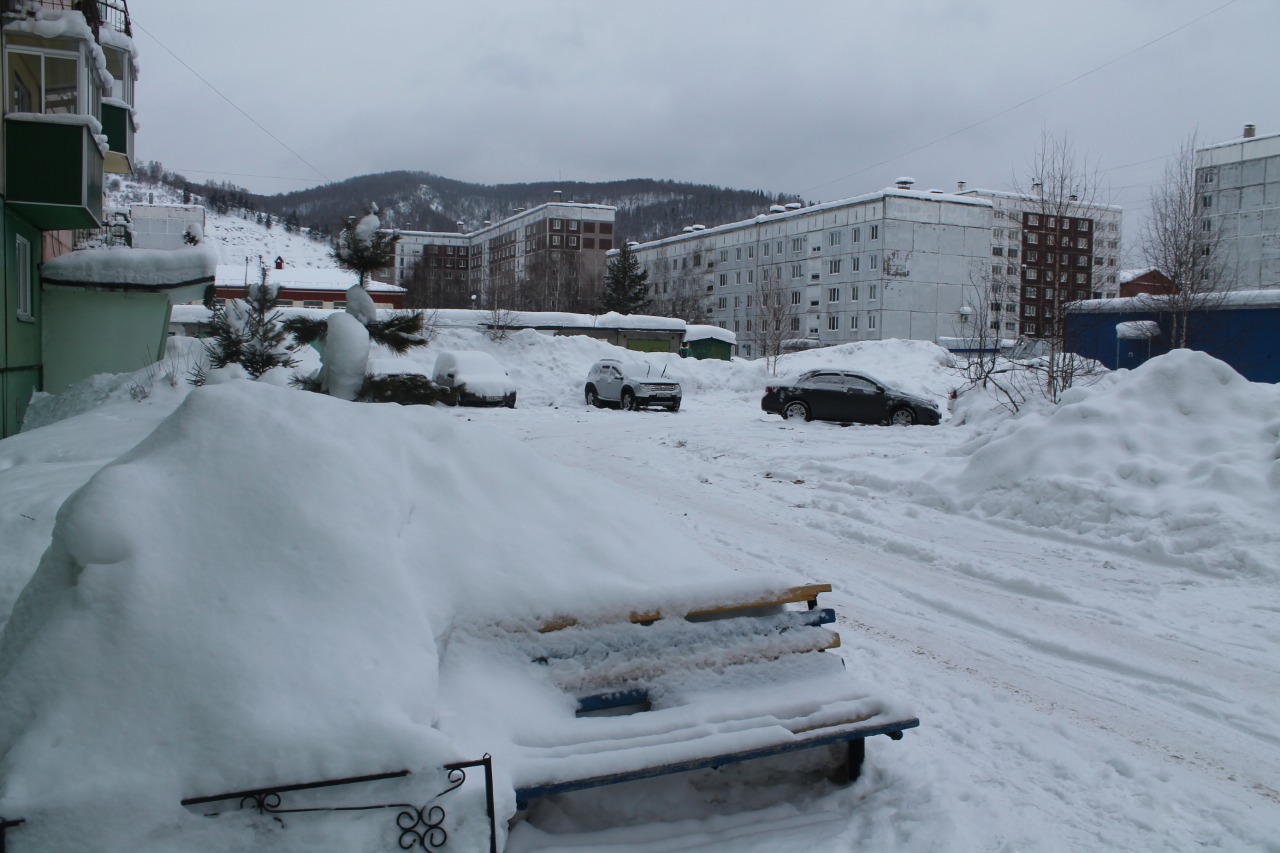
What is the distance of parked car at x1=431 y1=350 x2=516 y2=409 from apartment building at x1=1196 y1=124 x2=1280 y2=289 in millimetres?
51588

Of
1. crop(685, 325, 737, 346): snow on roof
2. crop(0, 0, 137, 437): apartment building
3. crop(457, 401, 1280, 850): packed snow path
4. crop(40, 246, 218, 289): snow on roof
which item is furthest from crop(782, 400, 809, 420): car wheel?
crop(685, 325, 737, 346): snow on roof

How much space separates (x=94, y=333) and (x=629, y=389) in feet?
47.0

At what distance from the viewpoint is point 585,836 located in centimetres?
319

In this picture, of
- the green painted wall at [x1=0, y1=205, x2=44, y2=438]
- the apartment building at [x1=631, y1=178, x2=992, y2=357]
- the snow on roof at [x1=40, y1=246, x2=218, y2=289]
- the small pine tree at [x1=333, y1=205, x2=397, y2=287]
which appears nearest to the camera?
the green painted wall at [x1=0, y1=205, x2=44, y2=438]

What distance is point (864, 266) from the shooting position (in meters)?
78.4

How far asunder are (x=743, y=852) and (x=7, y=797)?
2.29m

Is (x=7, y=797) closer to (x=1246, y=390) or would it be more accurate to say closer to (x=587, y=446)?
(x=1246, y=390)

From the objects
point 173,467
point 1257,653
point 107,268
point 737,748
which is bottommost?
point 1257,653

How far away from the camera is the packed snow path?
3.46 m

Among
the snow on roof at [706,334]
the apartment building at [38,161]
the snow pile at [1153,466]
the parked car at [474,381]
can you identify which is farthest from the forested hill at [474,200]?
the snow pile at [1153,466]

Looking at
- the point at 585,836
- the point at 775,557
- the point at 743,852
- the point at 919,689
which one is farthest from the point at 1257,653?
the point at 585,836

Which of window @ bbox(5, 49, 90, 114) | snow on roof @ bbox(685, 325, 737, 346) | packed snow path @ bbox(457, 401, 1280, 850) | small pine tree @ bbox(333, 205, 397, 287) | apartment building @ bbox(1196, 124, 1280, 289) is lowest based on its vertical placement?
packed snow path @ bbox(457, 401, 1280, 850)

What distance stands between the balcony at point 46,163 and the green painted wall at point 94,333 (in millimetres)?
3196

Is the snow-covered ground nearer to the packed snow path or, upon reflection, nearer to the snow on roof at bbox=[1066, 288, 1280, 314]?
the packed snow path
